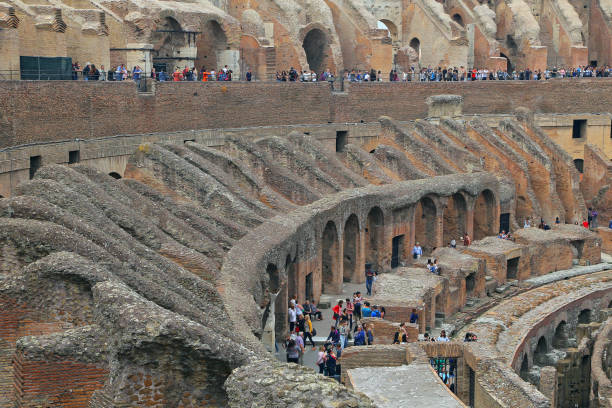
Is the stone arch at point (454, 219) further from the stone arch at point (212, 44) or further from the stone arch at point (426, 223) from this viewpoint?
the stone arch at point (212, 44)

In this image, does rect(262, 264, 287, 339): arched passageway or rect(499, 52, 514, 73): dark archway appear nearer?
rect(262, 264, 287, 339): arched passageway

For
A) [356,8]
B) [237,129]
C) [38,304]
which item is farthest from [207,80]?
[38,304]

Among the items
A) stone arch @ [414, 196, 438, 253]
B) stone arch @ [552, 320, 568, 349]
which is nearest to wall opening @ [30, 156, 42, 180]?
stone arch @ [414, 196, 438, 253]

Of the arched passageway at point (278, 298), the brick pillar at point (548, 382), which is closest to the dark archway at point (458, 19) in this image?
the arched passageway at point (278, 298)

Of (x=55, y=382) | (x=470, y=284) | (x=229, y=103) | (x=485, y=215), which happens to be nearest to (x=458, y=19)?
(x=485, y=215)

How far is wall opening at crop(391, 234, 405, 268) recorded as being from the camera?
29.5 m

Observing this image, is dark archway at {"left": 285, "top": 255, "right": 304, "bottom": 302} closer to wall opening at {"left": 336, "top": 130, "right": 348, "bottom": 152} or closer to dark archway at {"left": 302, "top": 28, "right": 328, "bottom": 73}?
wall opening at {"left": 336, "top": 130, "right": 348, "bottom": 152}

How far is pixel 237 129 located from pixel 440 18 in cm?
1558

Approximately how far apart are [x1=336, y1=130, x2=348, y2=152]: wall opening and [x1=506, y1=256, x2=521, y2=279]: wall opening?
8.21 m

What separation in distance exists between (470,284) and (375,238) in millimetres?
3235

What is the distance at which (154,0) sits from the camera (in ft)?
102

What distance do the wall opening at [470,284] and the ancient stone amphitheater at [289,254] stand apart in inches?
1.6

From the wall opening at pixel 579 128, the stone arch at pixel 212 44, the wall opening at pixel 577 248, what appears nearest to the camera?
the wall opening at pixel 577 248

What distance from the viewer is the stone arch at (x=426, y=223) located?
101 ft
